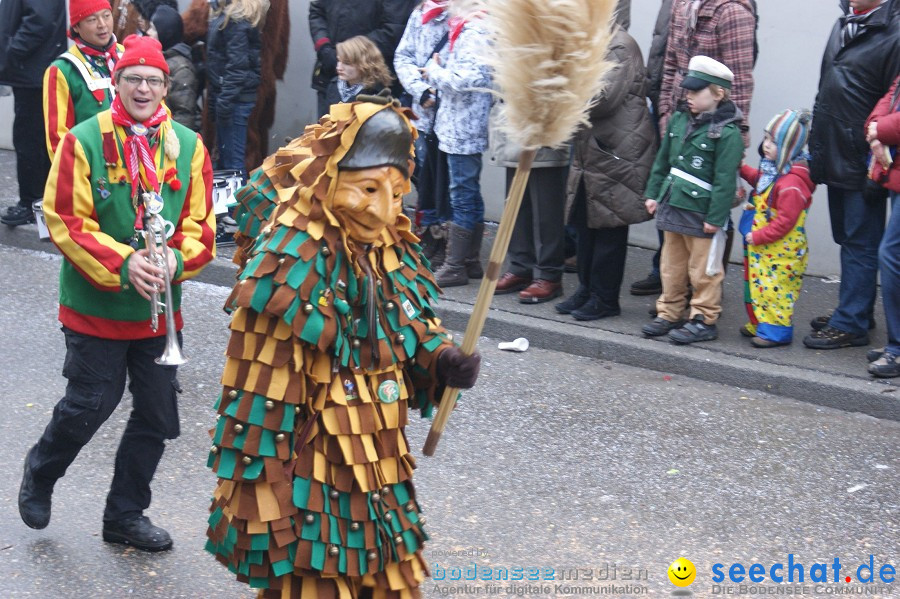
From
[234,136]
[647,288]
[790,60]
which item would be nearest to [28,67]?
[234,136]

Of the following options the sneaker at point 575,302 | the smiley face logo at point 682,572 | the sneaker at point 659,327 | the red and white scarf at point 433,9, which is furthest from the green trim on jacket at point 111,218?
the red and white scarf at point 433,9

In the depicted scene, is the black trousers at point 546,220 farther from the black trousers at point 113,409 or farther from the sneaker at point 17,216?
the sneaker at point 17,216

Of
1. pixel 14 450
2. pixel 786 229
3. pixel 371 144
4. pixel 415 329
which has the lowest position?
pixel 14 450

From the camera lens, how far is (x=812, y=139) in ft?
23.1

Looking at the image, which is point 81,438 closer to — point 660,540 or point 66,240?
point 66,240

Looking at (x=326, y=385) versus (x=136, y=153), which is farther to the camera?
(x=136, y=153)

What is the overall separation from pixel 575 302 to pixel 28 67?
189 inches

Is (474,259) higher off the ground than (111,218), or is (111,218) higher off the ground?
(111,218)

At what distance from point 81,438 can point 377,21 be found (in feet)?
17.2

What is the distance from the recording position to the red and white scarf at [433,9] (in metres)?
7.98

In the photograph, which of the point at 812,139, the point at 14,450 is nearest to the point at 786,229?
the point at 812,139

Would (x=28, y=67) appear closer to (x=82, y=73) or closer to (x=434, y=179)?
(x=434, y=179)

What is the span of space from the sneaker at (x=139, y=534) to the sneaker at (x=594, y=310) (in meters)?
3.55

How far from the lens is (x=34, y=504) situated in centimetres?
468
